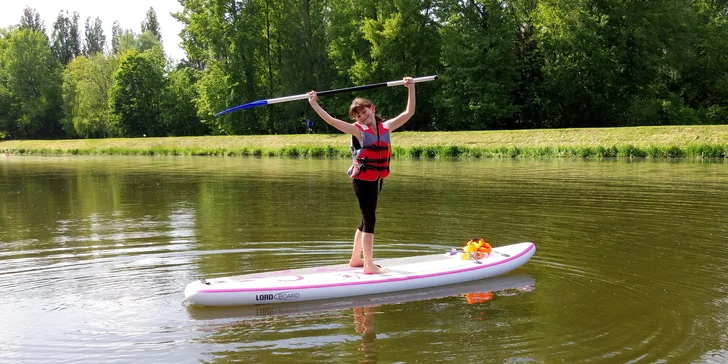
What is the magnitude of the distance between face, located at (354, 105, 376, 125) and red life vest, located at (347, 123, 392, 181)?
62 mm

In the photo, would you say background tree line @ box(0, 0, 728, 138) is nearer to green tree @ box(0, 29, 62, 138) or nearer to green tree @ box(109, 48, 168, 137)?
green tree @ box(109, 48, 168, 137)

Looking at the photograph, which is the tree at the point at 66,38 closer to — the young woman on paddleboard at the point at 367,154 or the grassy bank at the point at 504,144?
the grassy bank at the point at 504,144

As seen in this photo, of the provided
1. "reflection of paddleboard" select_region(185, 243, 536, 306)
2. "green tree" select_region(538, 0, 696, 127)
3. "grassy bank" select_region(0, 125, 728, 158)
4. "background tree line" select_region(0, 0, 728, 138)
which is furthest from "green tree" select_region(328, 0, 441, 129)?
"reflection of paddleboard" select_region(185, 243, 536, 306)

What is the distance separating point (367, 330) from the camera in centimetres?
638

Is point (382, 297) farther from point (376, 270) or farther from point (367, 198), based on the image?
point (367, 198)

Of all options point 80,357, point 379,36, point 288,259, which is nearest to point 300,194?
point 288,259

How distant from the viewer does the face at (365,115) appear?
7.65m

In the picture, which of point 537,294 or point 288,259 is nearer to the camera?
point 537,294

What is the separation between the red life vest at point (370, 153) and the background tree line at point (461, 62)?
40.7m

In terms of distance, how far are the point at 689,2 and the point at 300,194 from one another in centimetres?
4541

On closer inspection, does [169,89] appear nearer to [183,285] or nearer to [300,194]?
[300,194]

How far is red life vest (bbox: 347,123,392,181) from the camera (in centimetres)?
773

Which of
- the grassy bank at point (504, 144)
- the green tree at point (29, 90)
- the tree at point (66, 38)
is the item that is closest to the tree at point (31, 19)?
the tree at point (66, 38)

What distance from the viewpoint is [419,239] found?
36.3ft
